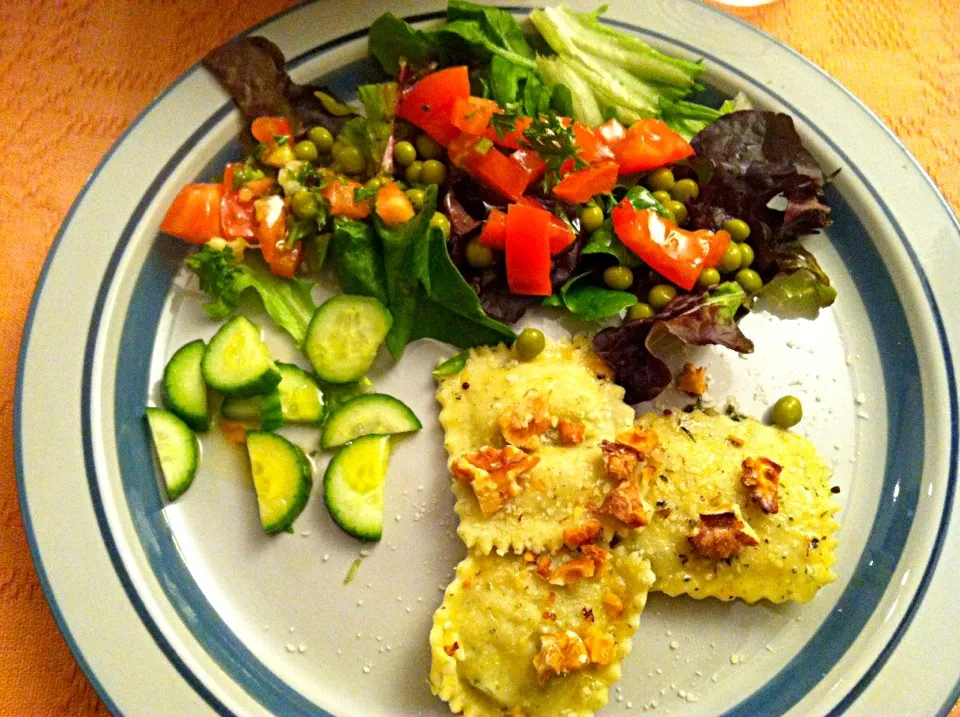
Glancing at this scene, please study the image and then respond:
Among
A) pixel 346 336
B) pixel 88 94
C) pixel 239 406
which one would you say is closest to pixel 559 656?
pixel 346 336

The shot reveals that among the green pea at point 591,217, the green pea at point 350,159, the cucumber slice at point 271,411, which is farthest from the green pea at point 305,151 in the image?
the green pea at point 591,217

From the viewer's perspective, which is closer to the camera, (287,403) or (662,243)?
(287,403)

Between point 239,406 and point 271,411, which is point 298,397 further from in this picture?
point 239,406

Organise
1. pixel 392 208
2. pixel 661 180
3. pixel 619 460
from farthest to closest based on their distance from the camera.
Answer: pixel 661 180
pixel 392 208
pixel 619 460

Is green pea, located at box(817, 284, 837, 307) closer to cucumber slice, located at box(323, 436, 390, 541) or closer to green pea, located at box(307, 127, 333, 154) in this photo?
cucumber slice, located at box(323, 436, 390, 541)

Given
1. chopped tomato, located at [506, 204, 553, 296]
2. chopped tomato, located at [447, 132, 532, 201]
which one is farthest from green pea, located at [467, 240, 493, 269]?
chopped tomato, located at [447, 132, 532, 201]

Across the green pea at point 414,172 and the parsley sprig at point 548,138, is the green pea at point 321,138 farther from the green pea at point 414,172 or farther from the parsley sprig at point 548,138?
the parsley sprig at point 548,138

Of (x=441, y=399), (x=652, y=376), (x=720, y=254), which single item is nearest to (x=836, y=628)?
(x=652, y=376)
